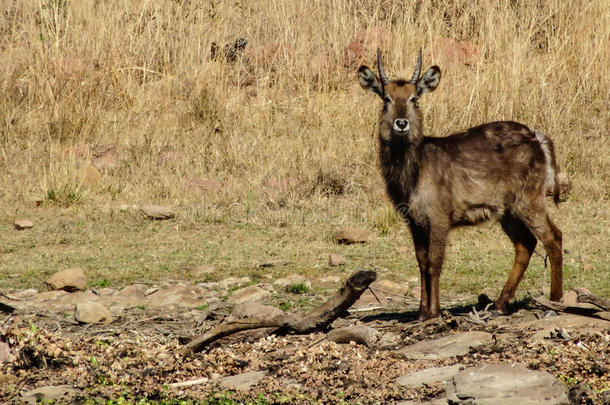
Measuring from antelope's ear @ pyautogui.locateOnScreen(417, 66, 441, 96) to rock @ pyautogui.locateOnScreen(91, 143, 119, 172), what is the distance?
5.19 m

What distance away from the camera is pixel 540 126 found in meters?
11.8

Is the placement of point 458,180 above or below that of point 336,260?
above

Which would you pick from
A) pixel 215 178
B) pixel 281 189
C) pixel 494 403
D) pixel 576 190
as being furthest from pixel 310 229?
pixel 494 403

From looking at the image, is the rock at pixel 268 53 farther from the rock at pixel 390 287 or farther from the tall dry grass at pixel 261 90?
the rock at pixel 390 287

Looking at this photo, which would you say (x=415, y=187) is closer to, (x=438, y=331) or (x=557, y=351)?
(x=438, y=331)

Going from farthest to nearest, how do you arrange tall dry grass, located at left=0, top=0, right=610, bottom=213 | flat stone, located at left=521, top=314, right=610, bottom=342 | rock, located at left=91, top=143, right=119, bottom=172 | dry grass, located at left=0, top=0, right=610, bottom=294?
rock, located at left=91, top=143, right=119, bottom=172
tall dry grass, located at left=0, top=0, right=610, bottom=213
dry grass, located at left=0, top=0, right=610, bottom=294
flat stone, located at left=521, top=314, right=610, bottom=342

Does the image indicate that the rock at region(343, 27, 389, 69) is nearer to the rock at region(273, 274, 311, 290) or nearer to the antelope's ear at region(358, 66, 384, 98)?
the rock at region(273, 274, 311, 290)

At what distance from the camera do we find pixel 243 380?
5160 mm

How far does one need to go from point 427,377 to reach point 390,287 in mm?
2828

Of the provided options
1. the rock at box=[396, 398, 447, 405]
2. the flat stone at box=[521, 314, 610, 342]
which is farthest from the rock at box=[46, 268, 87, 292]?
the rock at box=[396, 398, 447, 405]

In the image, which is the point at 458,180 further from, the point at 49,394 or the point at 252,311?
the point at 49,394

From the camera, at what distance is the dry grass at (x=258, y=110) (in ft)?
32.3

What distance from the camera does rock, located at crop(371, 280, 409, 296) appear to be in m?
7.64

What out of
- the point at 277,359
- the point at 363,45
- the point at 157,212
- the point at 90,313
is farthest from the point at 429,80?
the point at 363,45
